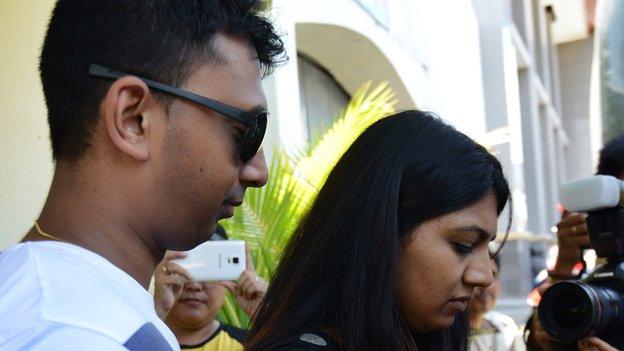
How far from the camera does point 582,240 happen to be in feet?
9.00

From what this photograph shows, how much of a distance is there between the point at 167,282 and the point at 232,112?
1.66m

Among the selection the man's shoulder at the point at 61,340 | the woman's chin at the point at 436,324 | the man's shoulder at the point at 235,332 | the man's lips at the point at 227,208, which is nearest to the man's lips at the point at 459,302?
the woman's chin at the point at 436,324

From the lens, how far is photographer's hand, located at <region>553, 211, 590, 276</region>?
2.75 meters

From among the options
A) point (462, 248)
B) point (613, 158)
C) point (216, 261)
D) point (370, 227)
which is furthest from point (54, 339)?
point (613, 158)

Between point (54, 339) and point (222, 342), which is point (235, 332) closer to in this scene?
point (222, 342)

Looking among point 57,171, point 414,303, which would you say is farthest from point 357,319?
point 57,171

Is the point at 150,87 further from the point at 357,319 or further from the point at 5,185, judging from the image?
the point at 5,185

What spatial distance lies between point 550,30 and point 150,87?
79.4 ft

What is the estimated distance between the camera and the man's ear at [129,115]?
1130 mm

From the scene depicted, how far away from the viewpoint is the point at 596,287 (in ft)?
7.78

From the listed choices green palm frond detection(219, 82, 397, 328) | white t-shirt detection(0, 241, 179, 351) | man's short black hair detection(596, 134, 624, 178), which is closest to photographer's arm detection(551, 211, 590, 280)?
man's short black hair detection(596, 134, 624, 178)

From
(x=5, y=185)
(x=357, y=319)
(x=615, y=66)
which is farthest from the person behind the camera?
(x=5, y=185)

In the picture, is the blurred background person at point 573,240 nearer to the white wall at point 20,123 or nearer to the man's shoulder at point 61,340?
the man's shoulder at point 61,340

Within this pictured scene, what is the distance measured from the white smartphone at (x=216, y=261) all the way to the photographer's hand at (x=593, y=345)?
1149 millimetres
